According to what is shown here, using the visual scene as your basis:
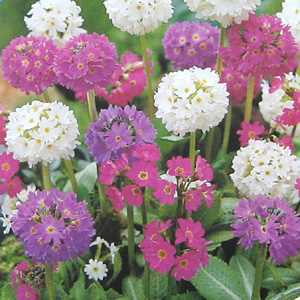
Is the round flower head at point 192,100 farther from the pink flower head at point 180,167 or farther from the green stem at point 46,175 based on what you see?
the green stem at point 46,175

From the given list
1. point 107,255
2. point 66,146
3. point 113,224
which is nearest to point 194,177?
point 66,146

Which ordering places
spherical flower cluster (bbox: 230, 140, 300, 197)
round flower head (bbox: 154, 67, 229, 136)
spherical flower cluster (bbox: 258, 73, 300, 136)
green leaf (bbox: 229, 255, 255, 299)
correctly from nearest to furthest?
1. round flower head (bbox: 154, 67, 229, 136)
2. spherical flower cluster (bbox: 230, 140, 300, 197)
3. green leaf (bbox: 229, 255, 255, 299)
4. spherical flower cluster (bbox: 258, 73, 300, 136)

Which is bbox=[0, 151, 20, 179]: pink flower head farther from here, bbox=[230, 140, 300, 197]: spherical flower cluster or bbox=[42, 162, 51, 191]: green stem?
bbox=[230, 140, 300, 197]: spherical flower cluster

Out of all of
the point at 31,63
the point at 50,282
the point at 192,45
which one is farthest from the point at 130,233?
the point at 192,45

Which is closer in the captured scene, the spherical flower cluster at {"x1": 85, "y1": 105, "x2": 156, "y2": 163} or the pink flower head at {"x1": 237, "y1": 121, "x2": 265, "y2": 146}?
the spherical flower cluster at {"x1": 85, "y1": 105, "x2": 156, "y2": 163}

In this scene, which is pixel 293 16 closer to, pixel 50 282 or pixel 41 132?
pixel 41 132

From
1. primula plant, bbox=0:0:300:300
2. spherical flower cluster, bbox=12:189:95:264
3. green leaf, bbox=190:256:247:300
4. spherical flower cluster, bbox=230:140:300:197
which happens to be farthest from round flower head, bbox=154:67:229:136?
green leaf, bbox=190:256:247:300

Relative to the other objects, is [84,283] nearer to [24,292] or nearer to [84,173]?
[24,292]
